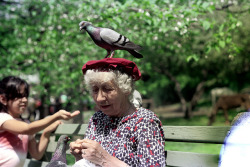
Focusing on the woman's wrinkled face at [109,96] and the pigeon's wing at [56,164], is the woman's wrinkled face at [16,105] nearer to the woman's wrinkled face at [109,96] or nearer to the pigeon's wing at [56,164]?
the pigeon's wing at [56,164]

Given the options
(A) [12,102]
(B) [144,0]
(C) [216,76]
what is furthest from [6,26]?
(C) [216,76]

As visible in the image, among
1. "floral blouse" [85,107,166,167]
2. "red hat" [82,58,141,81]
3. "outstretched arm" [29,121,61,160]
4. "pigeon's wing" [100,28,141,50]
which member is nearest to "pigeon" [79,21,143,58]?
"pigeon's wing" [100,28,141,50]

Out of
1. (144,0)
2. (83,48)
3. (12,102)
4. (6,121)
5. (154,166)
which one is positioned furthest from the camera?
(83,48)

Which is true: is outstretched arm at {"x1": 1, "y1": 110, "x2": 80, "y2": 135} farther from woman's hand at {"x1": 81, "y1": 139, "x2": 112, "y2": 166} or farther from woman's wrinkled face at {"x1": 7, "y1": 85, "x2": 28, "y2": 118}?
woman's hand at {"x1": 81, "y1": 139, "x2": 112, "y2": 166}

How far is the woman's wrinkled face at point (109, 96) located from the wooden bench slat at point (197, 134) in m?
0.44

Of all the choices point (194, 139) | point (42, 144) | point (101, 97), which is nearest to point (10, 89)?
point (42, 144)

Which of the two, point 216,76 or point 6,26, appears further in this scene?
point 216,76

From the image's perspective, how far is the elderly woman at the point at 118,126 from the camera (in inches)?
71.4

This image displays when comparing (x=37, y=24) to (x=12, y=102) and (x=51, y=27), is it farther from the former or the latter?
(x=12, y=102)

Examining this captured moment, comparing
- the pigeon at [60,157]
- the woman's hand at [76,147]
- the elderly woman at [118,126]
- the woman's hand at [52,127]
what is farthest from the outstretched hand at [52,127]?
the woman's hand at [76,147]

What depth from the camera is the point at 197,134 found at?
1992 millimetres

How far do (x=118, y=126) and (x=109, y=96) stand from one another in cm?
22

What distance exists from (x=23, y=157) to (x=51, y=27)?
426 cm

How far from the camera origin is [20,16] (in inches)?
271
